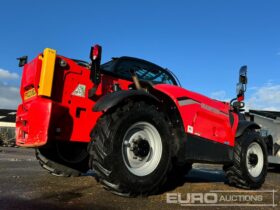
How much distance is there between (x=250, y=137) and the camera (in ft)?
21.7

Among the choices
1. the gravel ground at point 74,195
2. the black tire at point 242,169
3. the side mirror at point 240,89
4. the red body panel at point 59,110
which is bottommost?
the gravel ground at point 74,195

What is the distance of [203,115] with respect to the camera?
580cm

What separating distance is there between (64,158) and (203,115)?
242 centimetres

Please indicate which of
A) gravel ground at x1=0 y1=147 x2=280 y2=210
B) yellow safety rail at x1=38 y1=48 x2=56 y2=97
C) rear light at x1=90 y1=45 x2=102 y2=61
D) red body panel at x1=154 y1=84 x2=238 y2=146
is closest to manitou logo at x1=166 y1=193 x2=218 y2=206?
gravel ground at x1=0 y1=147 x2=280 y2=210

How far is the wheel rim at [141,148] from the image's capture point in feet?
14.9

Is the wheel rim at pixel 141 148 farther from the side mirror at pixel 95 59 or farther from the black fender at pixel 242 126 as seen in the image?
the black fender at pixel 242 126

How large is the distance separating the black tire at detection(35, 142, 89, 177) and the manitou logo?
2034 mm

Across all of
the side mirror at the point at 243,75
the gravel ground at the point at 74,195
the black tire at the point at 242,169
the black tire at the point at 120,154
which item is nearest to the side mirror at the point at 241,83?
the side mirror at the point at 243,75

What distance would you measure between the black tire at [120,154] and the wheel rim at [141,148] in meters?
0.06

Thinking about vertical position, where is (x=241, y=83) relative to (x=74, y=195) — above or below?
above

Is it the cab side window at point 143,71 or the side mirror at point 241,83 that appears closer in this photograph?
the cab side window at point 143,71

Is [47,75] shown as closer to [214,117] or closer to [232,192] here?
[214,117]

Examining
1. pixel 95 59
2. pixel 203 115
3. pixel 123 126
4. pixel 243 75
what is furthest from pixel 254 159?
pixel 95 59

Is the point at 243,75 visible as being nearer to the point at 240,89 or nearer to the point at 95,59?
the point at 240,89
